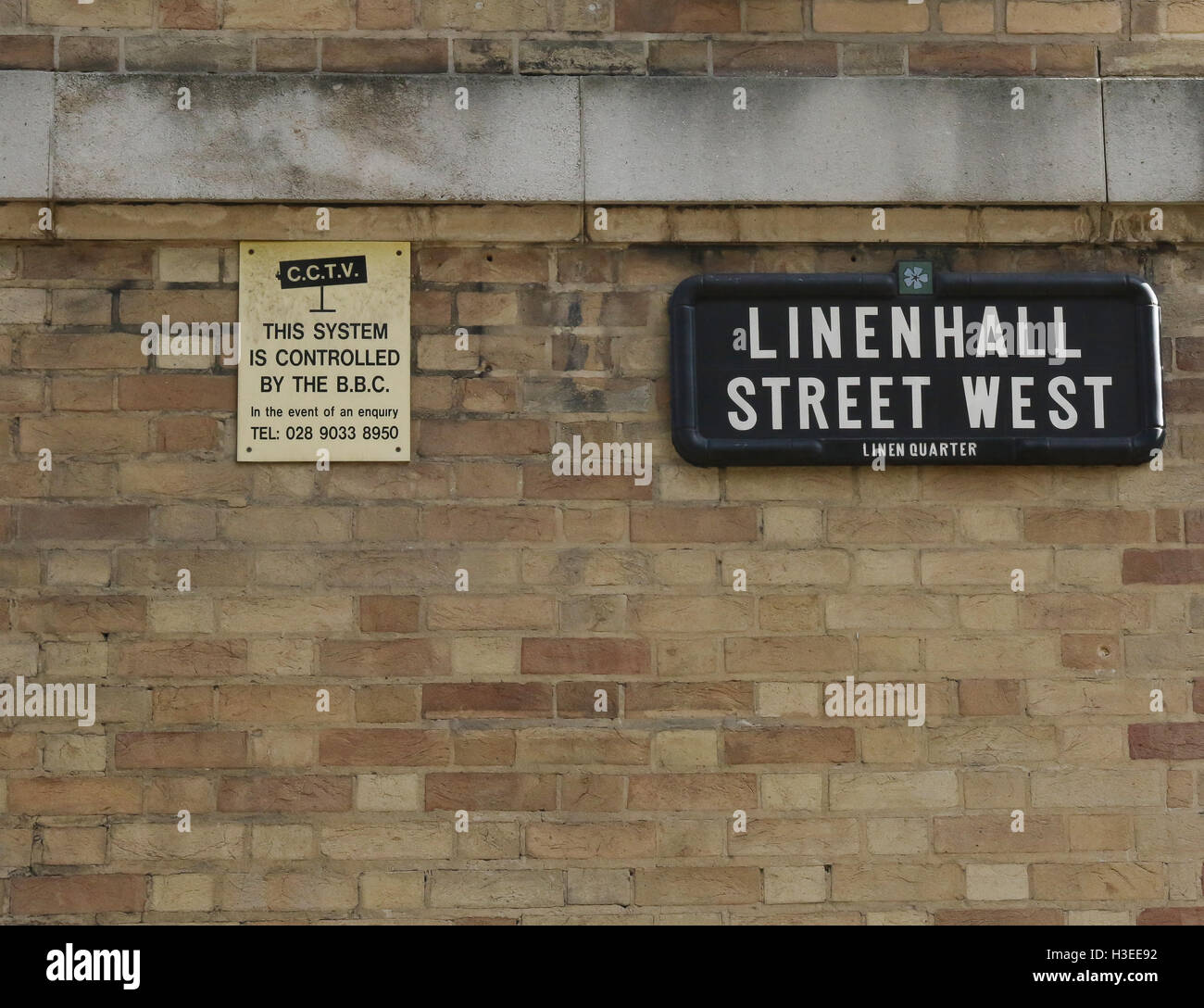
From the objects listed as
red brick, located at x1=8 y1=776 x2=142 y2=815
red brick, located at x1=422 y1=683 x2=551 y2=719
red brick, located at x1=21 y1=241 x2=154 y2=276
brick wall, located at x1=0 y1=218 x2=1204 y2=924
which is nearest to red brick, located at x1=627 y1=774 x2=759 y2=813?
brick wall, located at x1=0 y1=218 x2=1204 y2=924

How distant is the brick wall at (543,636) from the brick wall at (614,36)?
0.09 metres

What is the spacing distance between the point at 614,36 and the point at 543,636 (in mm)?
1866

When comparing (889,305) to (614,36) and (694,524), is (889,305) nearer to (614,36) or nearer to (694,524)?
(694,524)

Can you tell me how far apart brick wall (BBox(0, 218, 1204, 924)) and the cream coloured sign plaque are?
0.21 ft

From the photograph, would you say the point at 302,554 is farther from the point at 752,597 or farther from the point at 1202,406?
the point at 1202,406

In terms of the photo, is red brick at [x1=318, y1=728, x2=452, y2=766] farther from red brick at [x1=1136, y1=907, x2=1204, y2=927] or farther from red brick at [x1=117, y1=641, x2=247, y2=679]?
red brick at [x1=1136, y1=907, x2=1204, y2=927]

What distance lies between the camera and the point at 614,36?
3994mm

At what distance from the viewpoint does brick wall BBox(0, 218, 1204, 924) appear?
12.3 feet

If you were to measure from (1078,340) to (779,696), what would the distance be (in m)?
1.42

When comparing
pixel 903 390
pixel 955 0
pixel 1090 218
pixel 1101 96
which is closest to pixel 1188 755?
pixel 903 390

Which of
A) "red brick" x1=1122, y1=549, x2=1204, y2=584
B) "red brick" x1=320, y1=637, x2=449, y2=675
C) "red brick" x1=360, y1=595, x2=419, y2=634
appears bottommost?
"red brick" x1=320, y1=637, x2=449, y2=675

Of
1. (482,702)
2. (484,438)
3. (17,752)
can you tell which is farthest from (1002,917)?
(17,752)

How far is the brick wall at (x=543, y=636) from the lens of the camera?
376 cm

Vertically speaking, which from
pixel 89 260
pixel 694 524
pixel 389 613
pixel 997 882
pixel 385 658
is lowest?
pixel 997 882
